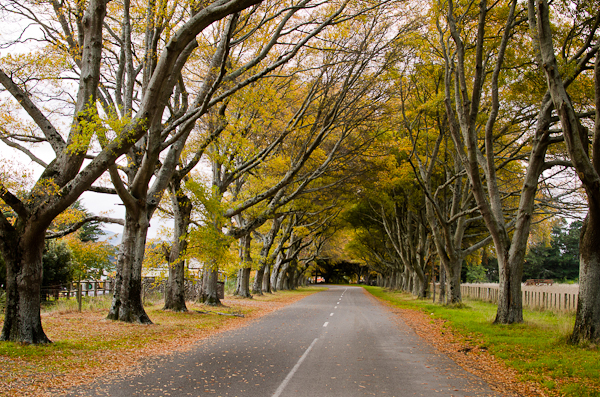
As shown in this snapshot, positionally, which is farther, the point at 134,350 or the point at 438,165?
the point at 438,165

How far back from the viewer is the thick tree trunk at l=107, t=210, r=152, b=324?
13.8m

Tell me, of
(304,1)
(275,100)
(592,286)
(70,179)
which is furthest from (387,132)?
(70,179)

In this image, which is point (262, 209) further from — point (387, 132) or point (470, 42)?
point (470, 42)

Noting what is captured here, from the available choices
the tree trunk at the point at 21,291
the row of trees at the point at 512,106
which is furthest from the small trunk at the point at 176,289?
the row of trees at the point at 512,106

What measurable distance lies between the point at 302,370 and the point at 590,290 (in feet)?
22.0

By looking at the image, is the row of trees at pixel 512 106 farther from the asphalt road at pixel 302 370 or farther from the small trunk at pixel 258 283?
the small trunk at pixel 258 283

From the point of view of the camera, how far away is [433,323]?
16250 millimetres

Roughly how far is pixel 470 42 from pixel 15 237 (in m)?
16.2

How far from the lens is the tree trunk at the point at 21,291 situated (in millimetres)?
9047

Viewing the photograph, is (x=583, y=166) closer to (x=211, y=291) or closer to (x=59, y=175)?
(x=59, y=175)

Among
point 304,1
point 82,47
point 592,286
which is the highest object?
point 304,1

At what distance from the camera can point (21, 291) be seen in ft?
29.9

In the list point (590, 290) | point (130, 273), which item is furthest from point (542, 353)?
point (130, 273)

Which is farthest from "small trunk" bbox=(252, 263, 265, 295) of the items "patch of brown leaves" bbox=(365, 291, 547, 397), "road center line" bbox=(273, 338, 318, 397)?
"road center line" bbox=(273, 338, 318, 397)
